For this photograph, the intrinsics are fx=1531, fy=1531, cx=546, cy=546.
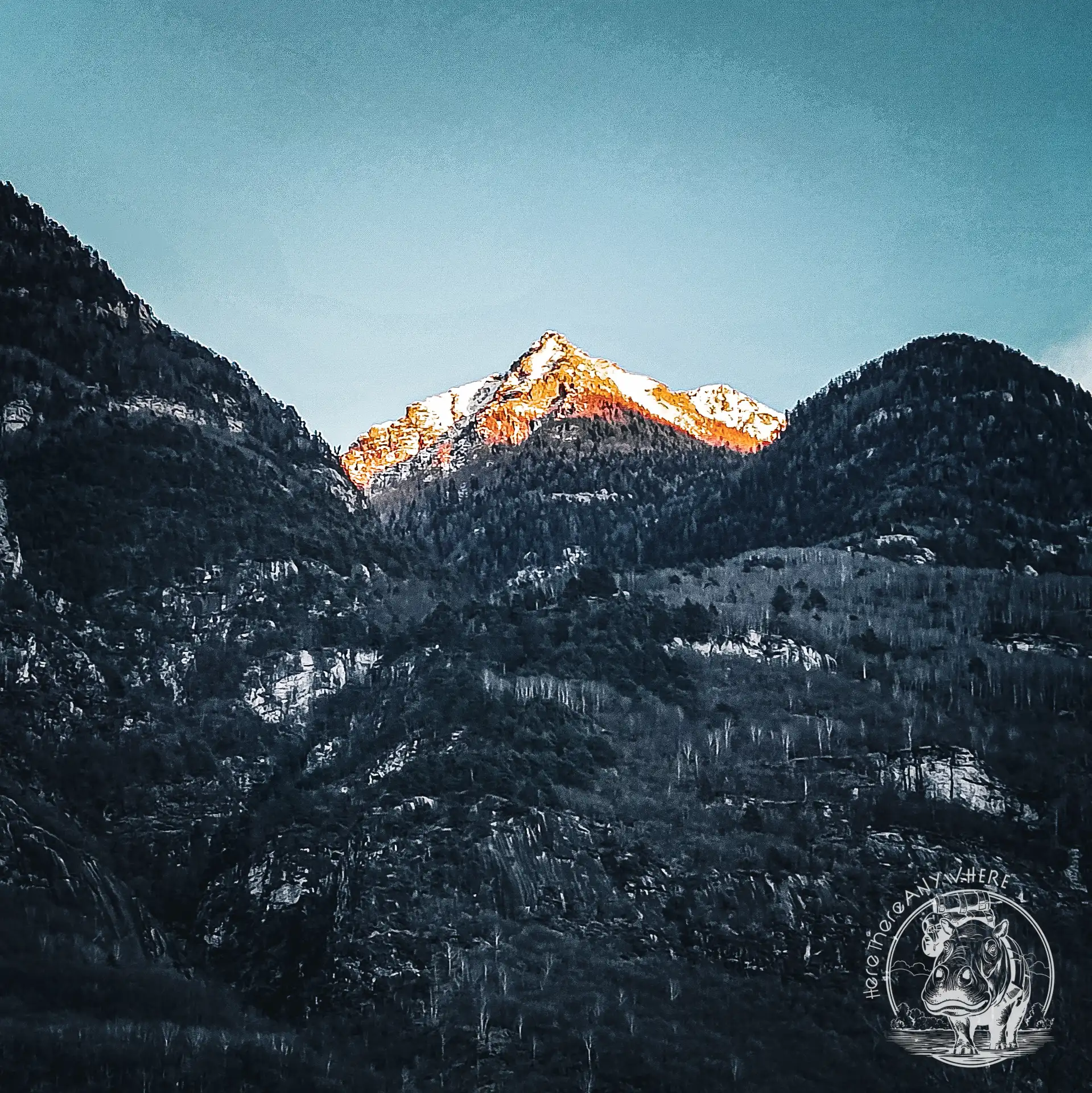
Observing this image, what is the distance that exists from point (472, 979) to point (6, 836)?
61.4 metres

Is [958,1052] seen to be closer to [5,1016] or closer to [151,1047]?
[151,1047]

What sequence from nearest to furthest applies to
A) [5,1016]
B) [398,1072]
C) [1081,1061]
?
[5,1016] → [398,1072] → [1081,1061]

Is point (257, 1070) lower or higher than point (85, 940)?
lower

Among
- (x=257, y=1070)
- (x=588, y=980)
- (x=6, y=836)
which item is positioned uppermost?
(x=6, y=836)

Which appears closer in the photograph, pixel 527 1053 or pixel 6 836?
pixel 527 1053

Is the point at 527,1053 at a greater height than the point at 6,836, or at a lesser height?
lesser

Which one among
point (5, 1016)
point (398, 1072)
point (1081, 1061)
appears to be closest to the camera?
point (5, 1016)

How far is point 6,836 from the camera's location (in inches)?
7579

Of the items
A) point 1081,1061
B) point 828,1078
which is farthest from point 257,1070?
point 1081,1061

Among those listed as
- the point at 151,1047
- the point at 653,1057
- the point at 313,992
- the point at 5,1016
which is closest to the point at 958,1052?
the point at 653,1057

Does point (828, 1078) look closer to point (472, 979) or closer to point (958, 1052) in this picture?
point (958, 1052)

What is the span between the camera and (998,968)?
198625 millimetres

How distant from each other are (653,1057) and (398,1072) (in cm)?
3015

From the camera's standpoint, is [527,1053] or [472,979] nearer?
[527,1053]
